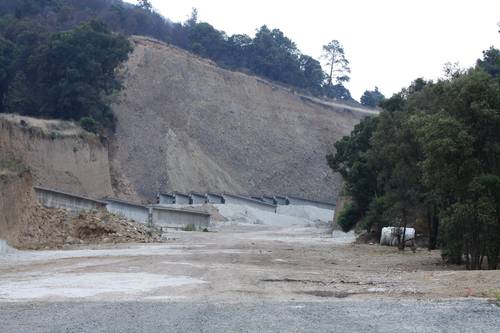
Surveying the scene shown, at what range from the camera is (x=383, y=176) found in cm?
4297

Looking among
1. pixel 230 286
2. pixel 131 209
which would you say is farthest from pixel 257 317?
pixel 131 209

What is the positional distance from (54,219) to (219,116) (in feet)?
253

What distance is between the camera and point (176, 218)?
73312 mm

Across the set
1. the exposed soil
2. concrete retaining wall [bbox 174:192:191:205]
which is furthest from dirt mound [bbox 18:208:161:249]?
concrete retaining wall [bbox 174:192:191:205]

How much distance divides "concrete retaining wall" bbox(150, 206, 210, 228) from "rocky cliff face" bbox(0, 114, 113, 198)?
13.0m

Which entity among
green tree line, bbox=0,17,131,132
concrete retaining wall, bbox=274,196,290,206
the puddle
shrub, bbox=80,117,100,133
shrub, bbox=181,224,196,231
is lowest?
shrub, bbox=181,224,196,231

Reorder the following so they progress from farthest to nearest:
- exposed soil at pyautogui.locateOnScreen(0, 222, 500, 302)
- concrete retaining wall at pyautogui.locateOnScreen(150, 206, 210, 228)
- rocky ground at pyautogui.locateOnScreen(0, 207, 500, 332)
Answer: concrete retaining wall at pyautogui.locateOnScreen(150, 206, 210, 228) → exposed soil at pyautogui.locateOnScreen(0, 222, 500, 302) → rocky ground at pyautogui.locateOnScreen(0, 207, 500, 332)

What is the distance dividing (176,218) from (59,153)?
1715 centimetres

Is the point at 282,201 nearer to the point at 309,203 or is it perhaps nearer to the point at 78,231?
the point at 309,203

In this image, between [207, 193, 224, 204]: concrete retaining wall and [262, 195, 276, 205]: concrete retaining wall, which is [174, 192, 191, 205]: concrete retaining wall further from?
[262, 195, 276, 205]: concrete retaining wall

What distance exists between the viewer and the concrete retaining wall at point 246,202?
319 ft

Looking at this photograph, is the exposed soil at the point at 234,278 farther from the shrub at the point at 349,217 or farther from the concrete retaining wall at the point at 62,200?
the shrub at the point at 349,217

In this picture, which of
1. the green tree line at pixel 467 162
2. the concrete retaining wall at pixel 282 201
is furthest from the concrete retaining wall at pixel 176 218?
the green tree line at pixel 467 162

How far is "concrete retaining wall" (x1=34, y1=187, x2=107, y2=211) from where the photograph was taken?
51.7 meters
